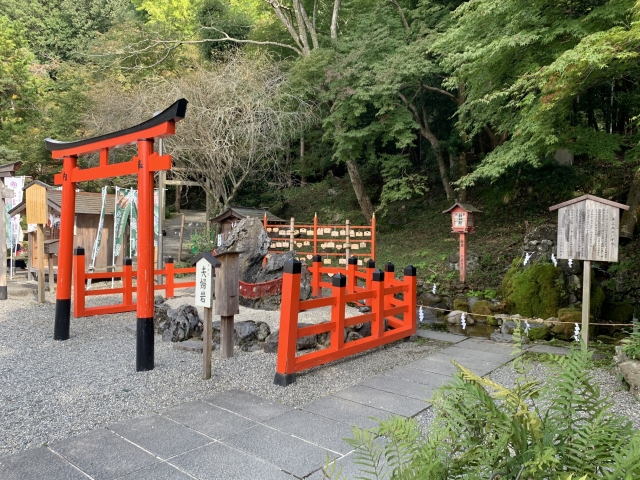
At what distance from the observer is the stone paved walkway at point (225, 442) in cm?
289

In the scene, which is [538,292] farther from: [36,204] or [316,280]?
[36,204]

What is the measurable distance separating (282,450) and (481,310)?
21.9ft

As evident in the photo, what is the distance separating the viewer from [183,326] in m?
6.77

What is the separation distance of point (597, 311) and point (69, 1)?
1453 inches

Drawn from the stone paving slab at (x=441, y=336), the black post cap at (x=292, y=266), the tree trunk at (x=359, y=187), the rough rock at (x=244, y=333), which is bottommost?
the stone paving slab at (x=441, y=336)

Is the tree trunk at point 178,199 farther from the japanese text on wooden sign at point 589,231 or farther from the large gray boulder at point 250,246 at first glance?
the japanese text on wooden sign at point 589,231

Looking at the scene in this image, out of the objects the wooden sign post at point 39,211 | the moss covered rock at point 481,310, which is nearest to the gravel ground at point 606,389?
the moss covered rock at point 481,310

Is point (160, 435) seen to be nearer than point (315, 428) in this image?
Yes

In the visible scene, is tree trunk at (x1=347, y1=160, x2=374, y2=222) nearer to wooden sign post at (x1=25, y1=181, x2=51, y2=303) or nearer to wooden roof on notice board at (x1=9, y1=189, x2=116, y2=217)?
wooden roof on notice board at (x1=9, y1=189, x2=116, y2=217)

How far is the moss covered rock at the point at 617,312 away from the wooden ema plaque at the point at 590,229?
9.04 ft

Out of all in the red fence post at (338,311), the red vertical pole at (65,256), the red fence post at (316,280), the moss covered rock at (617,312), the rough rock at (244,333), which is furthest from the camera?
the red fence post at (316,280)

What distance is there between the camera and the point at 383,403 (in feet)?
13.9

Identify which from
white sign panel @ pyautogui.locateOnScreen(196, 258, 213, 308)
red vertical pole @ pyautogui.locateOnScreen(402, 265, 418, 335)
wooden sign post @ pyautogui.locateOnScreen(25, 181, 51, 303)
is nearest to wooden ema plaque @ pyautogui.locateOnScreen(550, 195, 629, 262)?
red vertical pole @ pyautogui.locateOnScreen(402, 265, 418, 335)

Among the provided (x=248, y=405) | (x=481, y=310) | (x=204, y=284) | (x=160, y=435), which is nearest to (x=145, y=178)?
(x=204, y=284)
